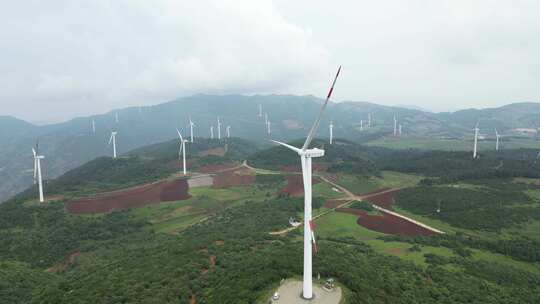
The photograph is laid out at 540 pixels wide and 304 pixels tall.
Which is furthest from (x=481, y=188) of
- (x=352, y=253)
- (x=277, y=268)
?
(x=277, y=268)

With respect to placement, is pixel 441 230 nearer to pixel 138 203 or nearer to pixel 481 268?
pixel 481 268

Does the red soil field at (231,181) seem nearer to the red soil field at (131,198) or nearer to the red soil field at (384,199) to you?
the red soil field at (131,198)

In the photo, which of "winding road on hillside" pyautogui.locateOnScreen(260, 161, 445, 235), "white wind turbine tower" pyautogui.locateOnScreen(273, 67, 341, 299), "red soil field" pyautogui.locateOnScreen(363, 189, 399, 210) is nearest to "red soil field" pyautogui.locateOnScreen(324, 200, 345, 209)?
"winding road on hillside" pyautogui.locateOnScreen(260, 161, 445, 235)

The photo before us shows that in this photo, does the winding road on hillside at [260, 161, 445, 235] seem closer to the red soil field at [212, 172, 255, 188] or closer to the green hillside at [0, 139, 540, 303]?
the green hillside at [0, 139, 540, 303]

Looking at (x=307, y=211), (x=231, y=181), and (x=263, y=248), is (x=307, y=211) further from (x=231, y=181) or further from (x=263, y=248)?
(x=231, y=181)

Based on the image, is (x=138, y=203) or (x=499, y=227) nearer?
(x=499, y=227)

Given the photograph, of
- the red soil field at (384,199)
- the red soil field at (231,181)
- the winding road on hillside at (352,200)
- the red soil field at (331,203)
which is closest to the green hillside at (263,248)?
the red soil field at (331,203)
